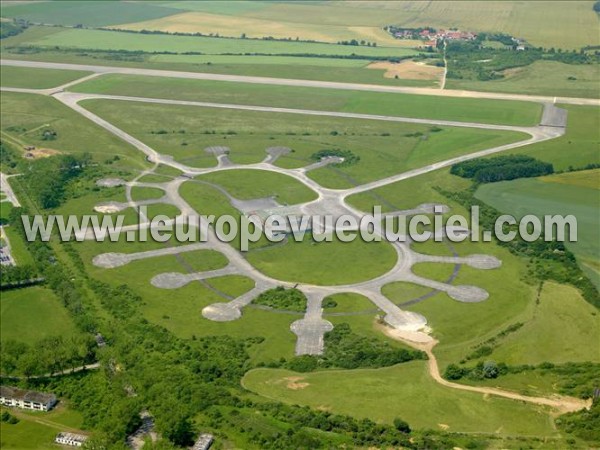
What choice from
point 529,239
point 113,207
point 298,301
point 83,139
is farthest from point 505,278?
point 83,139

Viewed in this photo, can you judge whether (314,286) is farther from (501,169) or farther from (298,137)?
(298,137)

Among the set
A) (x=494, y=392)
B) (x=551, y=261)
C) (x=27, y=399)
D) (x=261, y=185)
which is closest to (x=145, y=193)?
(x=261, y=185)

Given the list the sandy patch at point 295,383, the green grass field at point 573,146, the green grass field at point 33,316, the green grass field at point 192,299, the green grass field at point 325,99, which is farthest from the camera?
the green grass field at point 325,99

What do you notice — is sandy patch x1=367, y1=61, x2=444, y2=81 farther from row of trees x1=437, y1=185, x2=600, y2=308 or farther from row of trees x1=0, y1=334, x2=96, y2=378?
row of trees x1=0, y1=334, x2=96, y2=378

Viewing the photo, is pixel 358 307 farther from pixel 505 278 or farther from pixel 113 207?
pixel 113 207

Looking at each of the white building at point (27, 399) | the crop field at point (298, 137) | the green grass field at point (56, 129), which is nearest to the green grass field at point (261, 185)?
the crop field at point (298, 137)

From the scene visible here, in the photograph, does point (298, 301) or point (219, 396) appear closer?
point (219, 396)

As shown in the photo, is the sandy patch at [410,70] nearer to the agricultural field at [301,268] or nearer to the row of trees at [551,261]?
the agricultural field at [301,268]

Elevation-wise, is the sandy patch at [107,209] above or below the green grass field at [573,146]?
below
